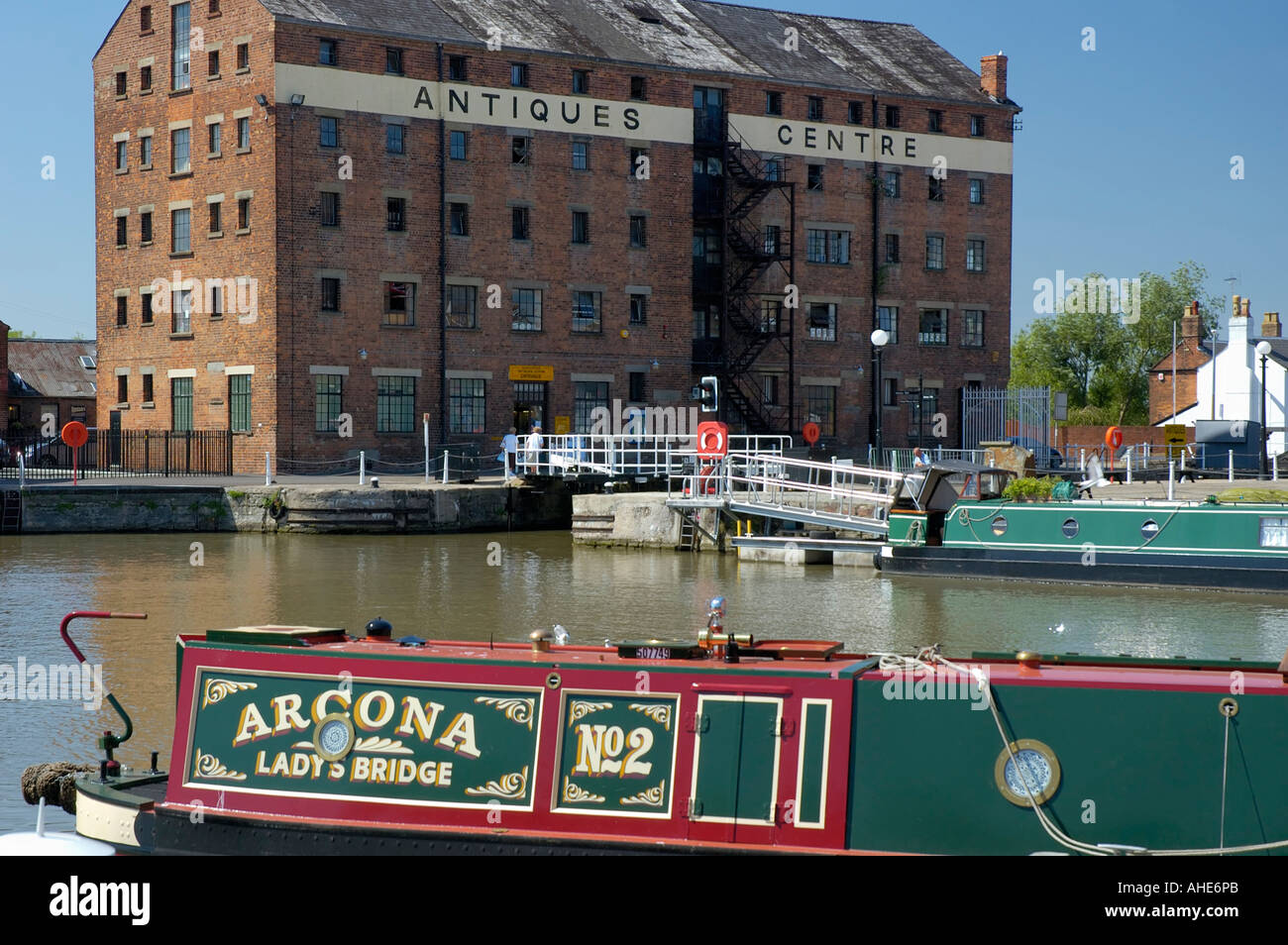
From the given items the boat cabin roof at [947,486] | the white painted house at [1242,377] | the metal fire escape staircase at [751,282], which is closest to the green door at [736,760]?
the boat cabin roof at [947,486]

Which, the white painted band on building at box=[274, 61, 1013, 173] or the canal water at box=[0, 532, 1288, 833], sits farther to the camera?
the white painted band on building at box=[274, 61, 1013, 173]

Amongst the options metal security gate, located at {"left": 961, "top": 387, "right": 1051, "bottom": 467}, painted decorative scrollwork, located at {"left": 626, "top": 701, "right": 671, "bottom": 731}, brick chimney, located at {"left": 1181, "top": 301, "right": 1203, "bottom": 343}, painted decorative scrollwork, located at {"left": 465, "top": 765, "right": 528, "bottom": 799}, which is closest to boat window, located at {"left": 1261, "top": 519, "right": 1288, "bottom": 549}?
painted decorative scrollwork, located at {"left": 626, "top": 701, "right": 671, "bottom": 731}

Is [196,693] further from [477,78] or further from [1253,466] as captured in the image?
[1253,466]

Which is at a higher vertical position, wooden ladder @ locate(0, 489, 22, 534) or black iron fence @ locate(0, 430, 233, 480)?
black iron fence @ locate(0, 430, 233, 480)

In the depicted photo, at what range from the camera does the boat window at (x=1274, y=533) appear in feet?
75.3

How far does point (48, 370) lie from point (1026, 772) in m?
71.5

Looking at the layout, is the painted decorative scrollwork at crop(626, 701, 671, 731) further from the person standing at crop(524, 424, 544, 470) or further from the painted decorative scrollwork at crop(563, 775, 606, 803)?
the person standing at crop(524, 424, 544, 470)

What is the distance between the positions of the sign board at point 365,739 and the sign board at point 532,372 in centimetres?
3639

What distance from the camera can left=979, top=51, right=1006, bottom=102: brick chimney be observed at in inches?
2130

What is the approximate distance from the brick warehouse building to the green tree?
28602 millimetres

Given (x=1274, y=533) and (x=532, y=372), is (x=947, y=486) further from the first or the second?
(x=532, y=372)

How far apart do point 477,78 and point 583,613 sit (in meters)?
27.3

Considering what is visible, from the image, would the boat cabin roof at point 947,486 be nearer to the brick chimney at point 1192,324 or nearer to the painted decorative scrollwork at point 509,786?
the painted decorative scrollwork at point 509,786
